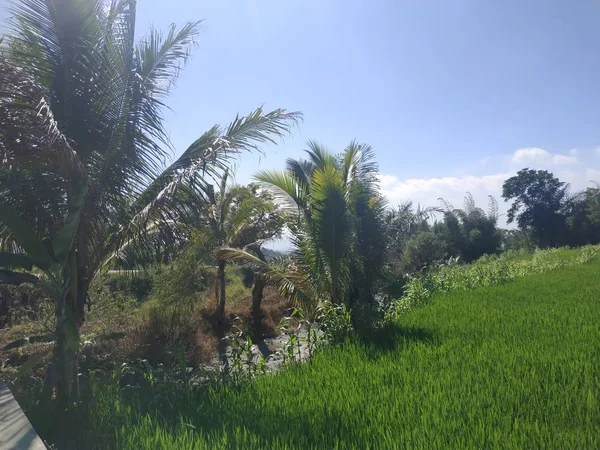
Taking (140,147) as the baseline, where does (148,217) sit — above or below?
below

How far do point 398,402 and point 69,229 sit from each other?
298 cm

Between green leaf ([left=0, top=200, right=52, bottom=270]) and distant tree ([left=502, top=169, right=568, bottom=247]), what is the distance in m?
40.8

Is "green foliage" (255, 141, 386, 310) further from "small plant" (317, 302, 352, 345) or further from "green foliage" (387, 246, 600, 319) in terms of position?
"small plant" (317, 302, 352, 345)

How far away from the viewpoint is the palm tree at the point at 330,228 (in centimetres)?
920

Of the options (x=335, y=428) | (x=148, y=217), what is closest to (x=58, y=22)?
(x=148, y=217)

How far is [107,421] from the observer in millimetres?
3404

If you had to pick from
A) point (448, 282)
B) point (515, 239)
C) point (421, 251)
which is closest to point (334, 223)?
point (448, 282)

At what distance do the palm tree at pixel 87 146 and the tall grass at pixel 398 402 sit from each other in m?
1.40

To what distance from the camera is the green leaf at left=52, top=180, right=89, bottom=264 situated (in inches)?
162

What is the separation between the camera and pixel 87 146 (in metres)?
4.96

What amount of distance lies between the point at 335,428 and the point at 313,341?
3233mm

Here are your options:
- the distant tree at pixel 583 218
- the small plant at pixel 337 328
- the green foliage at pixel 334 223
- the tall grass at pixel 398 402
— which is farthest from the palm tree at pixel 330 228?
the distant tree at pixel 583 218

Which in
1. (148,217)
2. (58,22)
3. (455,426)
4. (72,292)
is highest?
(58,22)

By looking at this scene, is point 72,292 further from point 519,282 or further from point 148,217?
point 519,282
